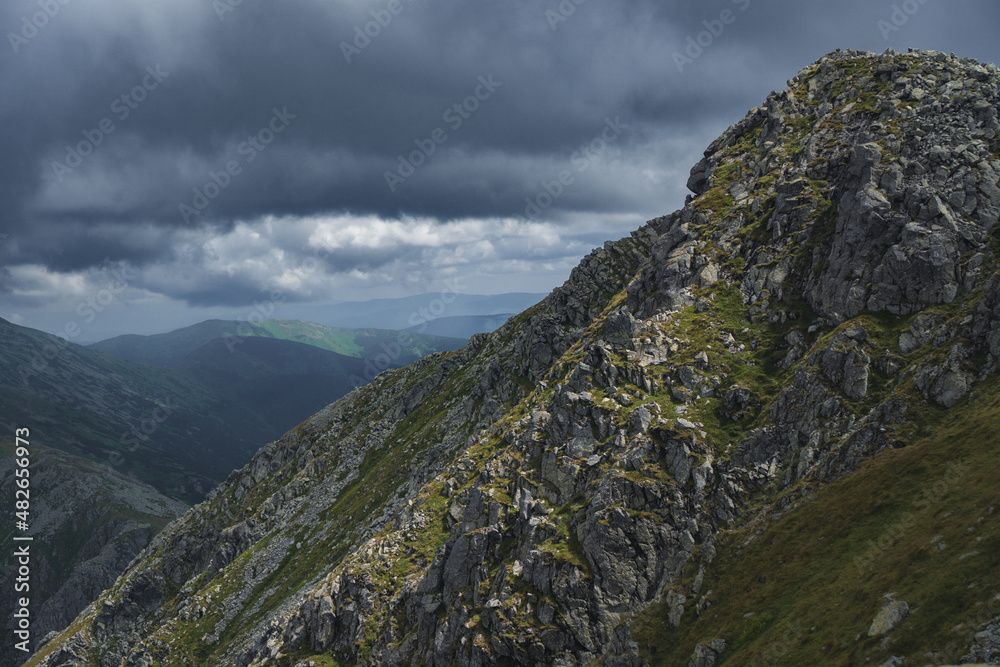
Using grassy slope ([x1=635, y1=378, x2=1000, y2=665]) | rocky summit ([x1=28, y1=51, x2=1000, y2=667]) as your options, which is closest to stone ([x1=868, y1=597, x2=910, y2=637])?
rocky summit ([x1=28, y1=51, x2=1000, y2=667])

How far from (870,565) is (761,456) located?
18.5 metres

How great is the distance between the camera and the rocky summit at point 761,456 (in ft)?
115

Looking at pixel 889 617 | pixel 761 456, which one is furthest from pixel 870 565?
pixel 761 456

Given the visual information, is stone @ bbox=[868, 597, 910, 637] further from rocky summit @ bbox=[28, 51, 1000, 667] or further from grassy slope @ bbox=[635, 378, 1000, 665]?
grassy slope @ bbox=[635, 378, 1000, 665]

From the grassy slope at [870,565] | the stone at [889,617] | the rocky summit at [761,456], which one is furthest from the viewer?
the rocky summit at [761,456]

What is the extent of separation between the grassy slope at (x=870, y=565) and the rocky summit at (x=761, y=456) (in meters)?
0.18

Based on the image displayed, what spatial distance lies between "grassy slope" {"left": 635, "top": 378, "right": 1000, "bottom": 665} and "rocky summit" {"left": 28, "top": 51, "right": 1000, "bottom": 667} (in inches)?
7.2

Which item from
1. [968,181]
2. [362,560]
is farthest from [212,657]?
[968,181]

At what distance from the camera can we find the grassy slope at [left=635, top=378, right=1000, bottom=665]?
86.1ft

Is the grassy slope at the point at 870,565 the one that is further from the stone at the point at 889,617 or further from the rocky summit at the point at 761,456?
the stone at the point at 889,617

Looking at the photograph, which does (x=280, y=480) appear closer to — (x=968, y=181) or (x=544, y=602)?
(x=544, y=602)

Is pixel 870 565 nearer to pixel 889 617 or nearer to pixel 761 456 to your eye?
pixel 889 617

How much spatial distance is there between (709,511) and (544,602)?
62.2ft

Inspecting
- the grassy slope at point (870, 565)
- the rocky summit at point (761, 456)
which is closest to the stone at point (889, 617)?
the rocky summit at point (761, 456)
